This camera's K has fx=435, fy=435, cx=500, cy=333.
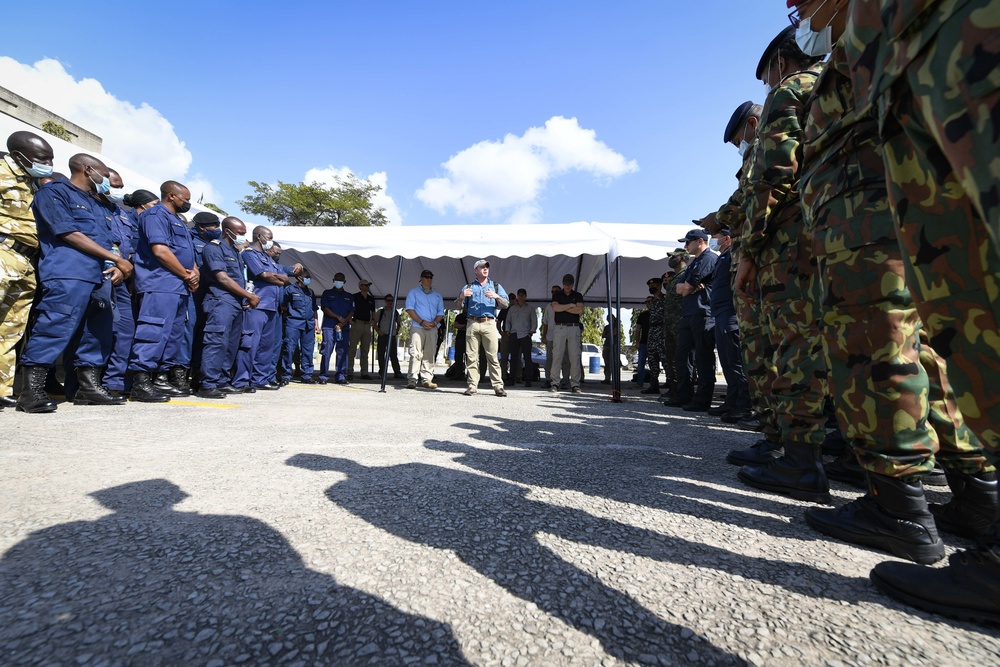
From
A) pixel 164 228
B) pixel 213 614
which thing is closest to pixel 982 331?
pixel 213 614

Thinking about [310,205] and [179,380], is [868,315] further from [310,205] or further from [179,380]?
[310,205]

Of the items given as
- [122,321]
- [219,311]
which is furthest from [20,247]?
[219,311]

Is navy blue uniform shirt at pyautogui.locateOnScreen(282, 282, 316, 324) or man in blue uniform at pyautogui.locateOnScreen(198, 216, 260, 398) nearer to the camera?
man in blue uniform at pyautogui.locateOnScreen(198, 216, 260, 398)

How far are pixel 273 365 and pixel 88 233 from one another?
2.72 m

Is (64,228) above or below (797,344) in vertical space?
above

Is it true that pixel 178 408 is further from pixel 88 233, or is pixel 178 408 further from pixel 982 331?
pixel 982 331

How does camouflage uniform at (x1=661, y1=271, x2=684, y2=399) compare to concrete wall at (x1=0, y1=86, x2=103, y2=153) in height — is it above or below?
below

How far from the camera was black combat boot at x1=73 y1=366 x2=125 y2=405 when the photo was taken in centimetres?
Result: 323

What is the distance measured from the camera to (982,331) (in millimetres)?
722

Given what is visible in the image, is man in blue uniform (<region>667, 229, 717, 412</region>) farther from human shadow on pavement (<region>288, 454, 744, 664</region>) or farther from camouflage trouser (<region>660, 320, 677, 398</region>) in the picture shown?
human shadow on pavement (<region>288, 454, 744, 664</region>)

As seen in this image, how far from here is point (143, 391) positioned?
3.52m

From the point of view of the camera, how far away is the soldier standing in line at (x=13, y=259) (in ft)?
9.11

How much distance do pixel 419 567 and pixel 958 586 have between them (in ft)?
3.70

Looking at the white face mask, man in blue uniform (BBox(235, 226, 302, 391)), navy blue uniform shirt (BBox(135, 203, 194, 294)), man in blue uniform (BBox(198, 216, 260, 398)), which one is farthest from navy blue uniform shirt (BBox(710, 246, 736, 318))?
man in blue uniform (BBox(235, 226, 302, 391))
